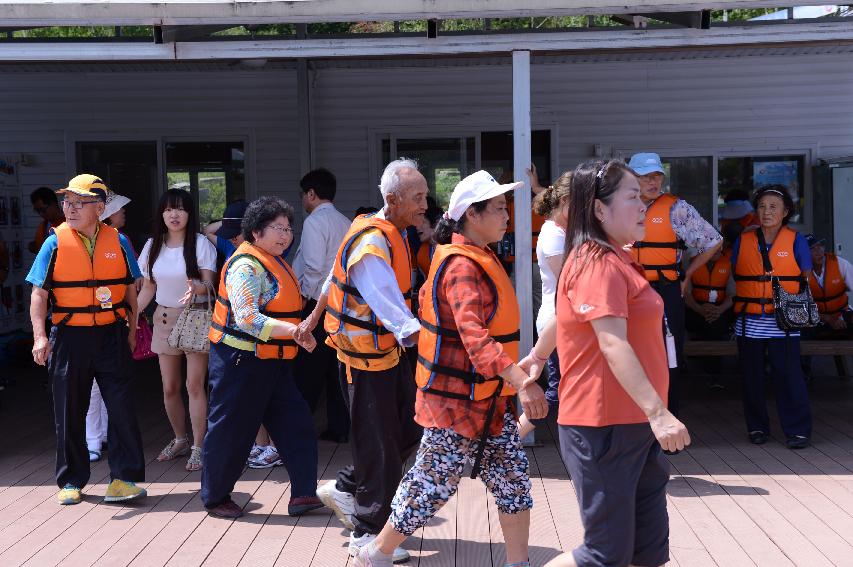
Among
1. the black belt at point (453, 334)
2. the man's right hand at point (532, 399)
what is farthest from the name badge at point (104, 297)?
the man's right hand at point (532, 399)

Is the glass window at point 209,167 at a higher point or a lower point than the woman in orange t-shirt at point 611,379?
higher

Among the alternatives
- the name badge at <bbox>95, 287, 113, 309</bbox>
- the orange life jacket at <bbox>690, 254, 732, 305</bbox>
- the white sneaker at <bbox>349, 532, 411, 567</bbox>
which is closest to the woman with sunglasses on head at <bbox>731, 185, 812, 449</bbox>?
the orange life jacket at <bbox>690, 254, 732, 305</bbox>

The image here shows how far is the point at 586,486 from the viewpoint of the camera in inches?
120

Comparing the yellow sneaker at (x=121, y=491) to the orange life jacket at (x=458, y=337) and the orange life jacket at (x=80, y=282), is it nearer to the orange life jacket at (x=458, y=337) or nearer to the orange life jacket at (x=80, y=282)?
the orange life jacket at (x=80, y=282)

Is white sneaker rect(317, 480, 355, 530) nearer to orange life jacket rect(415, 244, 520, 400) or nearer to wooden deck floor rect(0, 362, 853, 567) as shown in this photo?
wooden deck floor rect(0, 362, 853, 567)

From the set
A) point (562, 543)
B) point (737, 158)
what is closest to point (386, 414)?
point (562, 543)

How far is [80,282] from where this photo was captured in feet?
17.5

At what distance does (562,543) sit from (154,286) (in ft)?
9.95

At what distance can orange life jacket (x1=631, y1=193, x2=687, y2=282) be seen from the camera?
6.25 meters

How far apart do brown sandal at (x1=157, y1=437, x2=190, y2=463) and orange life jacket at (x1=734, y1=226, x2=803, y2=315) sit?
3.96 metres

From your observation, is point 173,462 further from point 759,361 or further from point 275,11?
point 759,361

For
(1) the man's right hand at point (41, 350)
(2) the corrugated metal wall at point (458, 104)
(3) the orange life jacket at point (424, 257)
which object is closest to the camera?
(1) the man's right hand at point (41, 350)

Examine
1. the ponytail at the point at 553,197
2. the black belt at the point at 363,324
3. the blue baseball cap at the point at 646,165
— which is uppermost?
the blue baseball cap at the point at 646,165

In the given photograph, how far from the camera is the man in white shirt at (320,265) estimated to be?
6512 mm
